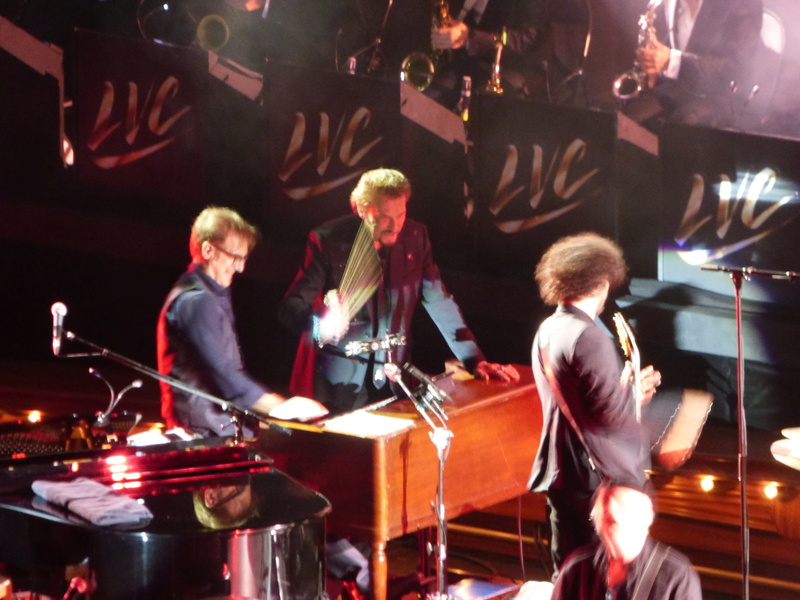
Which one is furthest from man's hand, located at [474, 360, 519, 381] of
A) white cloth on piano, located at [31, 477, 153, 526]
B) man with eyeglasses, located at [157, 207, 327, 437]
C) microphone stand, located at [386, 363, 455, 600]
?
white cloth on piano, located at [31, 477, 153, 526]

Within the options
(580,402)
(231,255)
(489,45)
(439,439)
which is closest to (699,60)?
(489,45)

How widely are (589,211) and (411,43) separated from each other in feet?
4.92

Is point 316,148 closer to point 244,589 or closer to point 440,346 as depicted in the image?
point 440,346

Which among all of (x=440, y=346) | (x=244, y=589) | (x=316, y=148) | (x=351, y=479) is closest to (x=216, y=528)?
(x=244, y=589)

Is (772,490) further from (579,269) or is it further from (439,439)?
A: (439,439)

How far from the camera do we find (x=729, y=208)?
5.17 metres

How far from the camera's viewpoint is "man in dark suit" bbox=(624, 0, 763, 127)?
5.14m

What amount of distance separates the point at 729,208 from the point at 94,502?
362 centimetres

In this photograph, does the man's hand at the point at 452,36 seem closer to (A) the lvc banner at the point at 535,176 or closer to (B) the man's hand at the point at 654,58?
(A) the lvc banner at the point at 535,176

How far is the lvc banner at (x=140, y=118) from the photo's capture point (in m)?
6.37

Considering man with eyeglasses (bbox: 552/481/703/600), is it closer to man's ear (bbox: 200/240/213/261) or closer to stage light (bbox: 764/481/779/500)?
stage light (bbox: 764/481/779/500)

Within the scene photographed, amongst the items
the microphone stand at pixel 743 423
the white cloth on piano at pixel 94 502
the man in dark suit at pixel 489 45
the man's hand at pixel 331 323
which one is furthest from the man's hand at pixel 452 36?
the white cloth on piano at pixel 94 502

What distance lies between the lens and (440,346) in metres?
6.04

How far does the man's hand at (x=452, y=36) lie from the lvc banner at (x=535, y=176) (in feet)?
1.25
